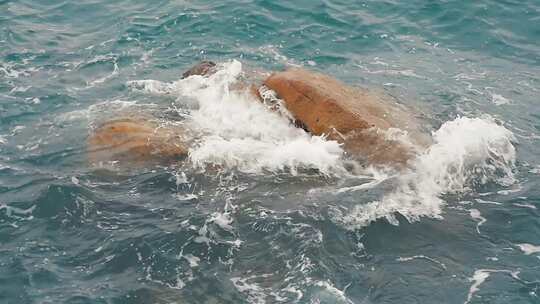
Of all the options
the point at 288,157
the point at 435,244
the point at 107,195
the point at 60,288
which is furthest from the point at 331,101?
the point at 60,288

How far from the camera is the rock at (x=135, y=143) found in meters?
13.7

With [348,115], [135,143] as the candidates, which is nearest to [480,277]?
[348,115]

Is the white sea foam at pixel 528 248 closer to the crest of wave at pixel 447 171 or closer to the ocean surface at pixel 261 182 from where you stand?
the ocean surface at pixel 261 182

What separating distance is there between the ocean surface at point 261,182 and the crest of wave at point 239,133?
0.17 ft

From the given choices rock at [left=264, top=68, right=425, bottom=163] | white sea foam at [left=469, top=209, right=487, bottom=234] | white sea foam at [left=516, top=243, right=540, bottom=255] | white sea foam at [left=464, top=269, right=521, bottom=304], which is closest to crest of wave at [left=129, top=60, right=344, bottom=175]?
rock at [left=264, top=68, right=425, bottom=163]

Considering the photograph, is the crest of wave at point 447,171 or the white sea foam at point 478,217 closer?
the white sea foam at point 478,217

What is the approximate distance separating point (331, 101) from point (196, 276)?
20.1 feet

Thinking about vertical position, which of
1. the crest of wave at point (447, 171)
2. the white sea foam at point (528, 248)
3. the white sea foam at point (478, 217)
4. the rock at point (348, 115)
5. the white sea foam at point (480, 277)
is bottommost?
the white sea foam at point (480, 277)

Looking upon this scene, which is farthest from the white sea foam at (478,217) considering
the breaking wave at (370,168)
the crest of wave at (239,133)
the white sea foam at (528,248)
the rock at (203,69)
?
the rock at (203,69)

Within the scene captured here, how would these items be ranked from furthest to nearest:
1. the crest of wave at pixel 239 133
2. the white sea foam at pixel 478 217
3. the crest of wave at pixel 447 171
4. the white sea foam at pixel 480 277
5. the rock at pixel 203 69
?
the rock at pixel 203 69, the crest of wave at pixel 239 133, the crest of wave at pixel 447 171, the white sea foam at pixel 478 217, the white sea foam at pixel 480 277

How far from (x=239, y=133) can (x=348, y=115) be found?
2934 mm

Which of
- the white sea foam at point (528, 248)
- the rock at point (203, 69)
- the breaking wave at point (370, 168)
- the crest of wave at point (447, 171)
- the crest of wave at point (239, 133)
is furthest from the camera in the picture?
the rock at point (203, 69)

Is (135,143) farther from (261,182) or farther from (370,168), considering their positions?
(370,168)

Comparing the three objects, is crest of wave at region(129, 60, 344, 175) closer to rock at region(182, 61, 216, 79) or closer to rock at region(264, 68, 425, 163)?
rock at region(182, 61, 216, 79)
